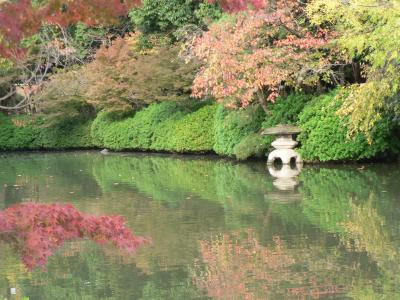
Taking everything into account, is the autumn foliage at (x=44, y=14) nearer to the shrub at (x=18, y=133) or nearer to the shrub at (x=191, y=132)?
the shrub at (x=191, y=132)

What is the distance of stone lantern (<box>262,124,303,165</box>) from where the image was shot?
21.3m

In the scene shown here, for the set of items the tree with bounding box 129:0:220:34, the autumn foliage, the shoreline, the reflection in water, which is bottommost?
the reflection in water

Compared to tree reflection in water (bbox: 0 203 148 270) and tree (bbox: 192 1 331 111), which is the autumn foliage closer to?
tree reflection in water (bbox: 0 203 148 270)

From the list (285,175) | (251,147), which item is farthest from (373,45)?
(251,147)

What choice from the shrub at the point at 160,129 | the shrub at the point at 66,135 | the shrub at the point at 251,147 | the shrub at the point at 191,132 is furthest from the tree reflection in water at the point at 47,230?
the shrub at the point at 66,135

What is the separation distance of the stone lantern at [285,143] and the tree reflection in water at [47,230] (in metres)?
16.0

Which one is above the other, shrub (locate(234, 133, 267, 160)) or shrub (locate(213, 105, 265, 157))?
shrub (locate(213, 105, 265, 157))

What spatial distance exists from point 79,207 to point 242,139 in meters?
10.1

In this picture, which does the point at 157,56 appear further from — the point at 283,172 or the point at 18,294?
the point at 18,294

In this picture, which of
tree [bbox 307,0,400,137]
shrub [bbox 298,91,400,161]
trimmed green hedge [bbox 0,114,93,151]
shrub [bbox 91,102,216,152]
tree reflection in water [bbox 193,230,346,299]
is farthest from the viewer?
trimmed green hedge [bbox 0,114,93,151]

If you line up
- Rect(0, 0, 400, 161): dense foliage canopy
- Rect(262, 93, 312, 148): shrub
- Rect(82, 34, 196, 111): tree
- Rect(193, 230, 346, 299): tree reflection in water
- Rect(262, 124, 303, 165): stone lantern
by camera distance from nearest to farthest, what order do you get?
Rect(193, 230, 346, 299): tree reflection in water → Rect(0, 0, 400, 161): dense foliage canopy → Rect(262, 124, 303, 165): stone lantern → Rect(262, 93, 312, 148): shrub → Rect(82, 34, 196, 111): tree

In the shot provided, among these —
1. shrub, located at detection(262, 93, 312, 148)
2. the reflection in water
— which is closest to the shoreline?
the reflection in water

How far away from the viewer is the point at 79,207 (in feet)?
46.2

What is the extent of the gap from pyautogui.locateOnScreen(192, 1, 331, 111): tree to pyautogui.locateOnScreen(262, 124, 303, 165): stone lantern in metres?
0.90
